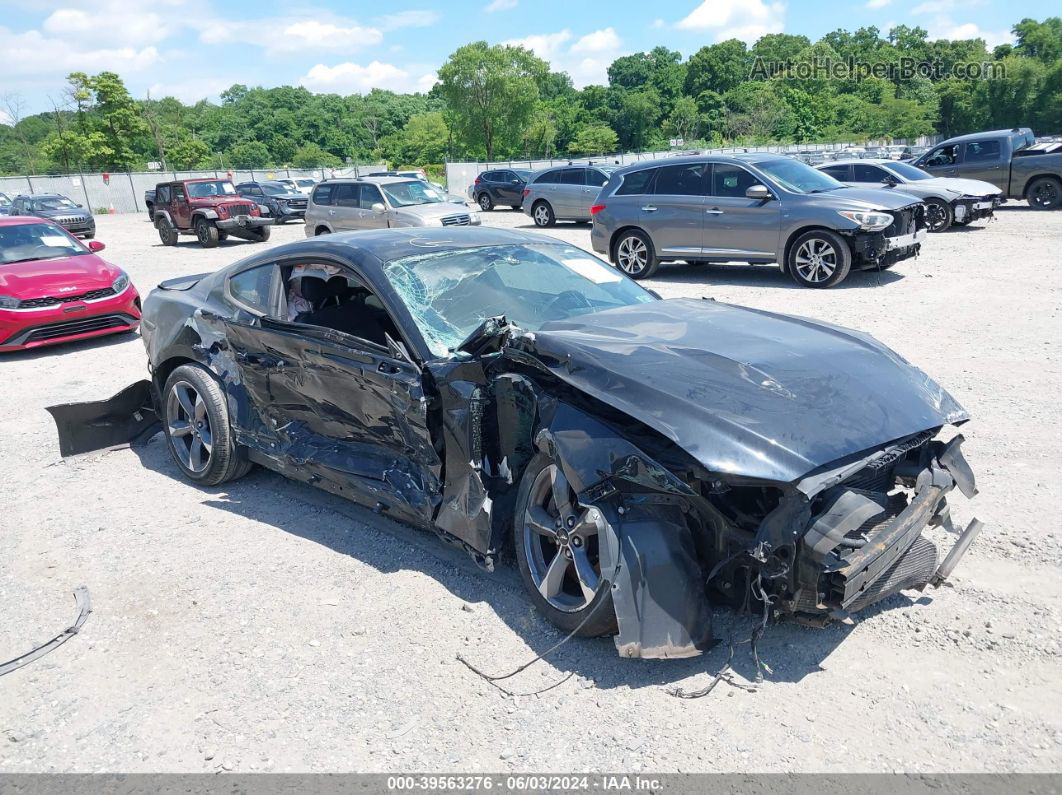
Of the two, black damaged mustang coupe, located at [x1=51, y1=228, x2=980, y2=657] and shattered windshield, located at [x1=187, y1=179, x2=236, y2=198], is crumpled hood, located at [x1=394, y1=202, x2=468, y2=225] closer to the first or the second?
shattered windshield, located at [x1=187, y1=179, x2=236, y2=198]

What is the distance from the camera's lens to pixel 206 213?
69.3 feet

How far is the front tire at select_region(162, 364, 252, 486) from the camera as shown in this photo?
4961 mm

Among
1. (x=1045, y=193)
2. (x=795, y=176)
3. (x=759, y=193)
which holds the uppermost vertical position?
(x=795, y=176)

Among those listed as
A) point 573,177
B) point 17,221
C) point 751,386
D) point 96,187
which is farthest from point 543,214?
point 96,187

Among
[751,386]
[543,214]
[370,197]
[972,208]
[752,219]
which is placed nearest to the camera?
[751,386]

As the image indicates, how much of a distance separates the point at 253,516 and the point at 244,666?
1.57m

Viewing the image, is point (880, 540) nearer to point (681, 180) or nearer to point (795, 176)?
point (795, 176)

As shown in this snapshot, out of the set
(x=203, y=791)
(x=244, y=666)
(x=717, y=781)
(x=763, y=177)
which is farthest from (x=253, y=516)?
(x=763, y=177)

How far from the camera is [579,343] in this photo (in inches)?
135

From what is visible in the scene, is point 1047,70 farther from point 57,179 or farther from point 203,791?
point 203,791

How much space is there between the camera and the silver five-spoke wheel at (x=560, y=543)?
124 inches

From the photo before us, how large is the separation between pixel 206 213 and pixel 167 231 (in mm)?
2096

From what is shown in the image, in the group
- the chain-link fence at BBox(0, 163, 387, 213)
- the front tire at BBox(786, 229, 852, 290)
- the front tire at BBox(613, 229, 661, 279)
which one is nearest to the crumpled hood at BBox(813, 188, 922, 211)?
the front tire at BBox(786, 229, 852, 290)

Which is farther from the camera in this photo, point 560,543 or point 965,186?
point 965,186
